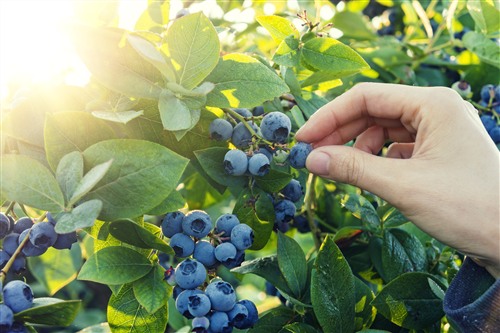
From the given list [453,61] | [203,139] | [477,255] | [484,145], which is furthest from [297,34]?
[453,61]

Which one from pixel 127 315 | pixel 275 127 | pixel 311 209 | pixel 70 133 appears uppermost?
pixel 70 133

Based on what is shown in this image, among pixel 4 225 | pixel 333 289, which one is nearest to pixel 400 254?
pixel 333 289

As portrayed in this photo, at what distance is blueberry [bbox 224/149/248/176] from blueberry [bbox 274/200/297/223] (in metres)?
0.17

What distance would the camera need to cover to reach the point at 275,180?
110cm

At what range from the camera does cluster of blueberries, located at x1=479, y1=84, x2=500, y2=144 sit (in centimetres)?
155

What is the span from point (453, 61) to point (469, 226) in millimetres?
1099

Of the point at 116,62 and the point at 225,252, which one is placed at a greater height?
the point at 116,62

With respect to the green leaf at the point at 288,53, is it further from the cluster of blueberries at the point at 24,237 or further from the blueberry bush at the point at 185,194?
the cluster of blueberries at the point at 24,237

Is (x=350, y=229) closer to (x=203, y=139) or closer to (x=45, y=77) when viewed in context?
(x=203, y=139)

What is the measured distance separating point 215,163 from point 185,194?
0.40 meters

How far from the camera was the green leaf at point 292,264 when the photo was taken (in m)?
1.12

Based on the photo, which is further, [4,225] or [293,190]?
[293,190]

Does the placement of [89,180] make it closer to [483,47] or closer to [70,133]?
[70,133]

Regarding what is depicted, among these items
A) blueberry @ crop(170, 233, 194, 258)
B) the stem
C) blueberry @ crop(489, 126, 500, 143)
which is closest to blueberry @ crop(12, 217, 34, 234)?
blueberry @ crop(170, 233, 194, 258)
